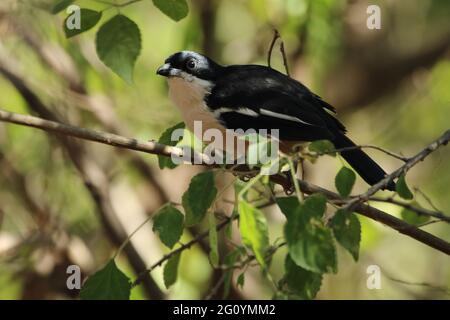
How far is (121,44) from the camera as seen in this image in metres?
3.20

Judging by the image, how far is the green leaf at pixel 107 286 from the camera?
2.84 meters

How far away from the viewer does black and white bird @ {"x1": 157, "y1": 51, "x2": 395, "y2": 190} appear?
4059 mm

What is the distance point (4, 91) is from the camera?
19.7 ft

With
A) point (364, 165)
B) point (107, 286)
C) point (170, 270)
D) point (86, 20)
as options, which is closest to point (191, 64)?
point (364, 165)

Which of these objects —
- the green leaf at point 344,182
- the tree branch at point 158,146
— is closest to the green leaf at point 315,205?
the green leaf at point 344,182

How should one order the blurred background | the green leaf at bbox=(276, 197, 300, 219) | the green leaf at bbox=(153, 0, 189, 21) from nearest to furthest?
the green leaf at bbox=(276, 197, 300, 219), the green leaf at bbox=(153, 0, 189, 21), the blurred background

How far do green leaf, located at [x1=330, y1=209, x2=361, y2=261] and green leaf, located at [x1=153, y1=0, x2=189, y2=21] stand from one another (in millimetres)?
954

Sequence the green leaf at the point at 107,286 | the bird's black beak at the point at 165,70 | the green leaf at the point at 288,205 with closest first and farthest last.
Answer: the green leaf at the point at 288,205 → the green leaf at the point at 107,286 → the bird's black beak at the point at 165,70

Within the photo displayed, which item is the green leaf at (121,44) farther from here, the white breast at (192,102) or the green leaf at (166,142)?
the white breast at (192,102)

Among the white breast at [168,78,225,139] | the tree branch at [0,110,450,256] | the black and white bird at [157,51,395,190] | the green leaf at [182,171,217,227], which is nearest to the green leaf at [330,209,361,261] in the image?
the tree branch at [0,110,450,256]

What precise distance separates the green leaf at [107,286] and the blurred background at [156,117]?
7.56ft

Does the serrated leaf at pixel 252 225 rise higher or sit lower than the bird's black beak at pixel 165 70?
lower

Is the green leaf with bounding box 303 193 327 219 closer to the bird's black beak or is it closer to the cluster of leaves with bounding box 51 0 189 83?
the cluster of leaves with bounding box 51 0 189 83

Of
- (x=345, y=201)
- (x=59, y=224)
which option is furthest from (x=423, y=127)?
(x=345, y=201)
